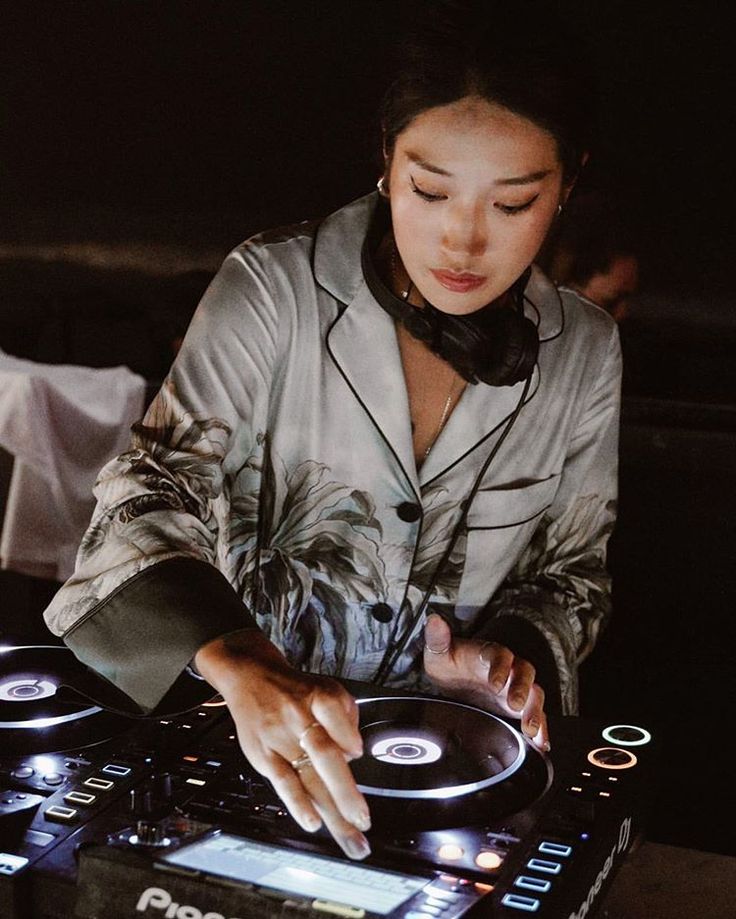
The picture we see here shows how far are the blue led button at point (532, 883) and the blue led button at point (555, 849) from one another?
4cm

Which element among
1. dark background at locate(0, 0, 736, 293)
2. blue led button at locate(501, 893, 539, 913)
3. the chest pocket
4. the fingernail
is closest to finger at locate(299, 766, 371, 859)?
the fingernail

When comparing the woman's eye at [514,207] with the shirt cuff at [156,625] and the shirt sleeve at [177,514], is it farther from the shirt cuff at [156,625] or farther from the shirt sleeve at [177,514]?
the shirt cuff at [156,625]

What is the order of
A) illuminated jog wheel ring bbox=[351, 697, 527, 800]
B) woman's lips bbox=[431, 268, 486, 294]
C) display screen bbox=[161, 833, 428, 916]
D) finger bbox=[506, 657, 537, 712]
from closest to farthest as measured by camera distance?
Answer: display screen bbox=[161, 833, 428, 916], illuminated jog wheel ring bbox=[351, 697, 527, 800], finger bbox=[506, 657, 537, 712], woman's lips bbox=[431, 268, 486, 294]

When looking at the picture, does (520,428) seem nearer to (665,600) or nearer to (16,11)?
(665,600)

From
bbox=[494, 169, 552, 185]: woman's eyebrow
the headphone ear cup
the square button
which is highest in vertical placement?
bbox=[494, 169, 552, 185]: woman's eyebrow

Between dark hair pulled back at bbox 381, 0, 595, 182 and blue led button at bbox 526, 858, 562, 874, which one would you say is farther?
dark hair pulled back at bbox 381, 0, 595, 182

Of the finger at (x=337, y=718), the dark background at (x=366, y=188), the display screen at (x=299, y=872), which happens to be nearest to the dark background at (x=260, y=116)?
the dark background at (x=366, y=188)

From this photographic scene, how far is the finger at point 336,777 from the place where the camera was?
835 millimetres

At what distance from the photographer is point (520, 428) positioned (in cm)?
146

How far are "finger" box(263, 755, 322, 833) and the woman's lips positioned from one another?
0.64 meters

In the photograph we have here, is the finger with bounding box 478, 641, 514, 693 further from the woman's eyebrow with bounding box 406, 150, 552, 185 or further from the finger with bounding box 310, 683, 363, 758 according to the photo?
the woman's eyebrow with bounding box 406, 150, 552, 185

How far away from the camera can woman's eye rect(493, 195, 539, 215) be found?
128 cm

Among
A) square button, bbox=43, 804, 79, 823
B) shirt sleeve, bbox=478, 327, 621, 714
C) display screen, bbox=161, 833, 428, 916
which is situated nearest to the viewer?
display screen, bbox=161, 833, 428, 916

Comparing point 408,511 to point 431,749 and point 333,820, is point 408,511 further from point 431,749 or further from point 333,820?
point 333,820
